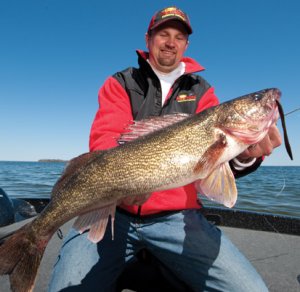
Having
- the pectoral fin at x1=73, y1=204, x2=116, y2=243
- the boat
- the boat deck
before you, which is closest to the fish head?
the pectoral fin at x1=73, y1=204, x2=116, y2=243

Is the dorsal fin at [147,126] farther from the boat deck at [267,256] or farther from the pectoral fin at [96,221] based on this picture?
the boat deck at [267,256]

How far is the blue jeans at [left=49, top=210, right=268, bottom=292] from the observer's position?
2945mm

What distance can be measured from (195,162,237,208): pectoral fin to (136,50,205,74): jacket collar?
1756 millimetres

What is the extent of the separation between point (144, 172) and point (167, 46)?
2165mm

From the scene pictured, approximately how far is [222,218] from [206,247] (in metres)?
3.33

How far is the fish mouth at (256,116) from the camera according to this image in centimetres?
287

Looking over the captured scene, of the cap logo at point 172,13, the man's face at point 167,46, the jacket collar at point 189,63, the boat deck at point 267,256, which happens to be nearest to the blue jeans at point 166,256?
the boat deck at point 267,256

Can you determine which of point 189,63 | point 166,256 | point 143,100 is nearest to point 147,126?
point 143,100

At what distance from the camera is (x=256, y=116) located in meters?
2.92

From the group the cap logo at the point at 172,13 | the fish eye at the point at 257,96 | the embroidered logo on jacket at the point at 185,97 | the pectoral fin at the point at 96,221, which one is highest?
the cap logo at the point at 172,13

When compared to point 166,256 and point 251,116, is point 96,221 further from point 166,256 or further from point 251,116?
point 251,116

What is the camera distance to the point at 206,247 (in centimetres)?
308

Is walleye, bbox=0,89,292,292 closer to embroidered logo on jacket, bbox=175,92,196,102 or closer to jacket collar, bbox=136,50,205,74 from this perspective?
embroidered logo on jacket, bbox=175,92,196,102

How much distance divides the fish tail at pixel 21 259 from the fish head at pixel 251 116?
1.99m
